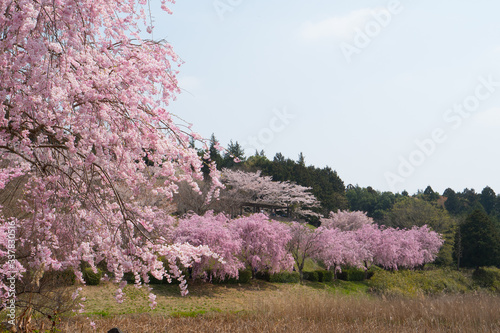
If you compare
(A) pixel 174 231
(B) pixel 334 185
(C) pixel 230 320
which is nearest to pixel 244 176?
(B) pixel 334 185

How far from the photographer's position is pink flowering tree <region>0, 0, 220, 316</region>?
3.62 m

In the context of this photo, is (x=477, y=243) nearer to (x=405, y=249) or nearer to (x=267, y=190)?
(x=405, y=249)

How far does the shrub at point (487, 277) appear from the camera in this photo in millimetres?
→ 24653

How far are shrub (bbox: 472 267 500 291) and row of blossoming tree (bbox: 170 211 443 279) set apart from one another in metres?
3.22

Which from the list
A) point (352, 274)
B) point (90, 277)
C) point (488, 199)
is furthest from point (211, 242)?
point (488, 199)

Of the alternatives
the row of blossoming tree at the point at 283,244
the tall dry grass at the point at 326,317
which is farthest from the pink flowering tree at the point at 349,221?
the tall dry grass at the point at 326,317

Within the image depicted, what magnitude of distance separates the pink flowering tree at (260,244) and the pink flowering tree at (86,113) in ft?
43.7

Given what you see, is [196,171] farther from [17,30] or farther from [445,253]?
[445,253]

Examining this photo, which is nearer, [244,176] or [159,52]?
[159,52]

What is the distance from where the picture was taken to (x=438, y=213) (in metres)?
37.2

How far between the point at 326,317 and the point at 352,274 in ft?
57.2

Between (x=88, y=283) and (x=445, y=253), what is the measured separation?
28710 mm

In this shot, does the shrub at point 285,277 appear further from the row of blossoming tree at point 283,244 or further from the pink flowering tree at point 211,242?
the pink flowering tree at point 211,242

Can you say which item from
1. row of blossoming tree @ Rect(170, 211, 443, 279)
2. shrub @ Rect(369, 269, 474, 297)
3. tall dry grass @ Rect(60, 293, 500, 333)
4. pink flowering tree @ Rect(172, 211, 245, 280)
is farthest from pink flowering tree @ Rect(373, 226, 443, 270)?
tall dry grass @ Rect(60, 293, 500, 333)
